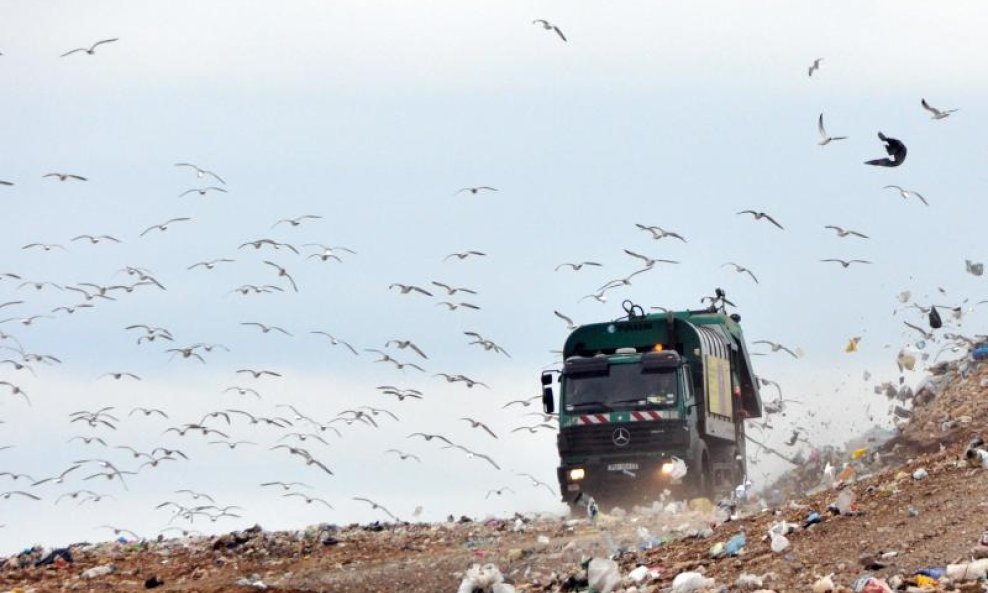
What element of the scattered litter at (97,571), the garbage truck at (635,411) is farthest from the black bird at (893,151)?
the scattered litter at (97,571)

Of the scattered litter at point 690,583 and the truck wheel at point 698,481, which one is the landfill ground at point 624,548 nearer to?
the scattered litter at point 690,583

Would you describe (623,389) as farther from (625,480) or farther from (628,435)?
(625,480)

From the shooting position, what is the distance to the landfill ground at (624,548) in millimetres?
9867

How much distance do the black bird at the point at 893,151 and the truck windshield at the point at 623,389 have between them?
6296 millimetres

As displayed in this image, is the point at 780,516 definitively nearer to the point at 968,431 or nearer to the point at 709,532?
the point at 709,532

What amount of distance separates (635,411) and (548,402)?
124cm

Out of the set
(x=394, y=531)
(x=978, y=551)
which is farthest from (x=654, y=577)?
(x=394, y=531)

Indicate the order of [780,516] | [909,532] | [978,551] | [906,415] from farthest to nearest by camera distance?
[906,415] < [780,516] < [909,532] < [978,551]

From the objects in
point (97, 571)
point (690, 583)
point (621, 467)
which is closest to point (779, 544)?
point (690, 583)

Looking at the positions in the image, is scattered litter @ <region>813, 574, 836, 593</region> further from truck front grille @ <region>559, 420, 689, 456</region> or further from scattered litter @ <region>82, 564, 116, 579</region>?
truck front grille @ <region>559, 420, 689, 456</region>

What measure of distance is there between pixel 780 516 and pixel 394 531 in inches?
248

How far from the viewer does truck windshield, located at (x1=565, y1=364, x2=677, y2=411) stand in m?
18.3

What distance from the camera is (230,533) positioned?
54.2 feet

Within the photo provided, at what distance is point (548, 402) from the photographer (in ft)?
62.0
